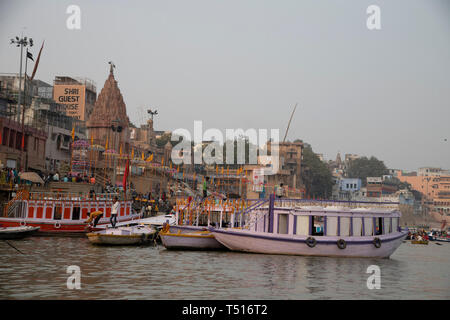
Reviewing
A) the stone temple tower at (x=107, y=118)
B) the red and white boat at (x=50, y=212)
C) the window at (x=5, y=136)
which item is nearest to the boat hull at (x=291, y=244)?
the red and white boat at (x=50, y=212)

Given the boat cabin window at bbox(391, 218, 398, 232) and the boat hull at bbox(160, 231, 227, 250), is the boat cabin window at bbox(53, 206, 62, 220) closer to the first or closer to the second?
the boat hull at bbox(160, 231, 227, 250)

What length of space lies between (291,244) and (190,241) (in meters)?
5.77

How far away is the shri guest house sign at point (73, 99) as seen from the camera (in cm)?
7538

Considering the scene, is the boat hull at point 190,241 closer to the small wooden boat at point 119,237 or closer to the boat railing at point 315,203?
the small wooden boat at point 119,237

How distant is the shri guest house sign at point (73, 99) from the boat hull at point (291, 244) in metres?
55.7

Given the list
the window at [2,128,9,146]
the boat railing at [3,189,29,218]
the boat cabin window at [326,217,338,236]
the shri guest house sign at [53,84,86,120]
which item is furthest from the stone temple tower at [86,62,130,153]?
the boat cabin window at [326,217,338,236]

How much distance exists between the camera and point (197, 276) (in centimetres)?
1800

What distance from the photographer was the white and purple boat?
25500 millimetres

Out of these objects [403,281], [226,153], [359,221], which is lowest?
[403,281]

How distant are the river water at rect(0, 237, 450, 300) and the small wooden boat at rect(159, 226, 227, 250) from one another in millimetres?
879
